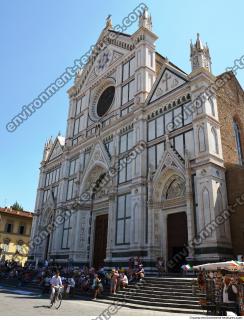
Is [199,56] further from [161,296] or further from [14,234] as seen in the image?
[14,234]

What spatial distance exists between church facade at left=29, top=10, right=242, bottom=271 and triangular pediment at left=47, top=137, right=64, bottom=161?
1.44 metres

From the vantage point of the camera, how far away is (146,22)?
24938mm

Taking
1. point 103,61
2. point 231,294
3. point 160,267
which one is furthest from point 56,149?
point 231,294

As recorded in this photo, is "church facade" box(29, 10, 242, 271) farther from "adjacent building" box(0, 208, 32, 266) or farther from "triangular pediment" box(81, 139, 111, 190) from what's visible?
"adjacent building" box(0, 208, 32, 266)

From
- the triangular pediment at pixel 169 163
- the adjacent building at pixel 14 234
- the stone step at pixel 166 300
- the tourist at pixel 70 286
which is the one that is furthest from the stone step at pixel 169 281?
the adjacent building at pixel 14 234

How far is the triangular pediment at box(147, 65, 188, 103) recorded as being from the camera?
64.9 feet

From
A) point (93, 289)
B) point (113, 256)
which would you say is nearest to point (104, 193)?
point (113, 256)

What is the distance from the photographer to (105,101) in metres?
27.9

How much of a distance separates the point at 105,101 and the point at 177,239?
15.6 m

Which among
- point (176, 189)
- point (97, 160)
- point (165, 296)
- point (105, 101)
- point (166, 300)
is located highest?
point (105, 101)

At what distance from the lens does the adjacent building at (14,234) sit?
44188 millimetres

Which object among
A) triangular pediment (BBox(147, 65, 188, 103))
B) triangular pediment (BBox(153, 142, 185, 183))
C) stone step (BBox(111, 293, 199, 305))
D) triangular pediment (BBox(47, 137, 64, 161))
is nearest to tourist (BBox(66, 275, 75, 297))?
stone step (BBox(111, 293, 199, 305))

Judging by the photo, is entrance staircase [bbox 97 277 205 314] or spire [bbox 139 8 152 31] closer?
entrance staircase [bbox 97 277 205 314]

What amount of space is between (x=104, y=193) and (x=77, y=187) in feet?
11.3
